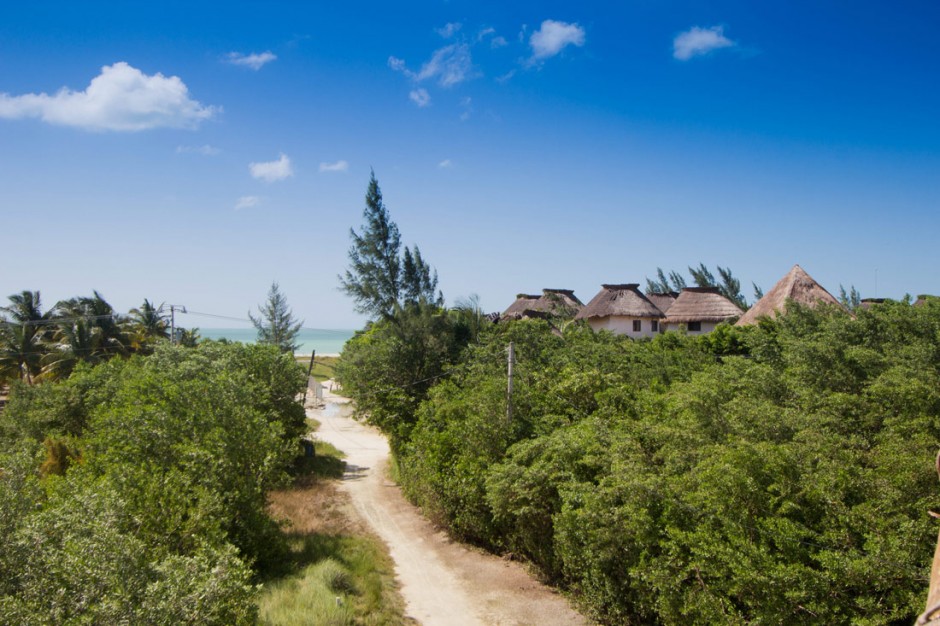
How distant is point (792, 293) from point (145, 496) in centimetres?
2887

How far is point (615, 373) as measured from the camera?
744 inches

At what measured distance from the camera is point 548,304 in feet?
162

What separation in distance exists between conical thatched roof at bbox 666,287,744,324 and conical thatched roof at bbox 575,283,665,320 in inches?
67.7

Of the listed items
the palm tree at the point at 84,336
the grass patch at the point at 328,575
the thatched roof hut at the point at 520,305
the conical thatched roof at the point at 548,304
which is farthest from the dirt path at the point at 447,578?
the thatched roof hut at the point at 520,305

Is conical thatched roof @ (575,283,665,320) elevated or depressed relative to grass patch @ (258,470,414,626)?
elevated

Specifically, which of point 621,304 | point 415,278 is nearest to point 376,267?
point 415,278

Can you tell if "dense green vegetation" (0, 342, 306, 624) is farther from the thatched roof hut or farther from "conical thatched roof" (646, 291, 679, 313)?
"conical thatched roof" (646, 291, 679, 313)

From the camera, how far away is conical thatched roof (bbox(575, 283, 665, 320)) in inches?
1626

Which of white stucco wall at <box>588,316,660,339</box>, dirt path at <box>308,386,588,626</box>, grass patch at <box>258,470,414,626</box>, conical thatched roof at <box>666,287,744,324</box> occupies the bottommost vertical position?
dirt path at <box>308,386,588,626</box>

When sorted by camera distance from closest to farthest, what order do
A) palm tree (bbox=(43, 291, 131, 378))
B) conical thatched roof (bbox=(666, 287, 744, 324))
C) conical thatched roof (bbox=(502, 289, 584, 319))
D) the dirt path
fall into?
the dirt path, palm tree (bbox=(43, 291, 131, 378)), conical thatched roof (bbox=(666, 287, 744, 324)), conical thatched roof (bbox=(502, 289, 584, 319))

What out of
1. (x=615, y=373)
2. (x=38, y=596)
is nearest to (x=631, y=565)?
(x=615, y=373)

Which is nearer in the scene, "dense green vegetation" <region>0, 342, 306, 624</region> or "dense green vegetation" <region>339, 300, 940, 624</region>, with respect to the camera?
"dense green vegetation" <region>0, 342, 306, 624</region>

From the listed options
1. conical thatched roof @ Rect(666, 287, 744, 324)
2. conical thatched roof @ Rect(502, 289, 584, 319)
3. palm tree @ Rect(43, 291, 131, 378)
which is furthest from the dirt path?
conical thatched roof @ Rect(502, 289, 584, 319)

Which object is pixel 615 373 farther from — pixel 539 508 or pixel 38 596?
pixel 38 596
